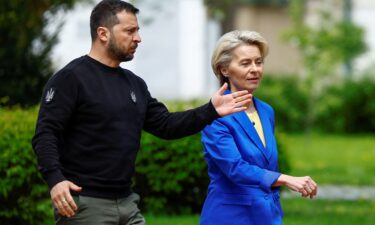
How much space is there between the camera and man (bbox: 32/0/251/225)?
5.27 meters

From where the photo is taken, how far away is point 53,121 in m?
5.22

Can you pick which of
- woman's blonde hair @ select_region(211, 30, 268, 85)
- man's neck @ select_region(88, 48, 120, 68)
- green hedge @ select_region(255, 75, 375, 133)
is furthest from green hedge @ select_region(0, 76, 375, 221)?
green hedge @ select_region(255, 75, 375, 133)

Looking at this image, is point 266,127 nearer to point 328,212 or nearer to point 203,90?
point 328,212

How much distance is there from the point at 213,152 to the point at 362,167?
523 inches

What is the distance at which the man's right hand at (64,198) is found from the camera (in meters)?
5.04

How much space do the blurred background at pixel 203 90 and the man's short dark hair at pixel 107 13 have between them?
145 inches

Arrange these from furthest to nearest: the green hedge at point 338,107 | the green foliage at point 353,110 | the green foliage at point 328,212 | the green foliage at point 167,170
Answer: the green foliage at point 353,110 → the green hedge at point 338,107 → the green foliage at point 328,212 → the green foliage at point 167,170

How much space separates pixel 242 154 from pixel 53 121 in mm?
1043

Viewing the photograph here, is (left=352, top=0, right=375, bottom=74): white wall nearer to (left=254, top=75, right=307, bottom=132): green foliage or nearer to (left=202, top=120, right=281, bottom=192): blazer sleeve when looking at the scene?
(left=254, top=75, right=307, bottom=132): green foliage

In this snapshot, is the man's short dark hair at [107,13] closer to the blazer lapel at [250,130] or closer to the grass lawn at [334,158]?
the blazer lapel at [250,130]

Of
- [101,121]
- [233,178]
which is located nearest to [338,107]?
[233,178]

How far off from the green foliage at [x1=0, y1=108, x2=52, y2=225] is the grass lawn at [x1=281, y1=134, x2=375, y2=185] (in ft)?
10.2

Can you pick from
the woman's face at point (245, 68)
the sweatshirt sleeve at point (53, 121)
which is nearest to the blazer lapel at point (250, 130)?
the woman's face at point (245, 68)

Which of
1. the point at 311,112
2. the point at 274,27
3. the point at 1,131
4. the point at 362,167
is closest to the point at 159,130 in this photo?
the point at 1,131
